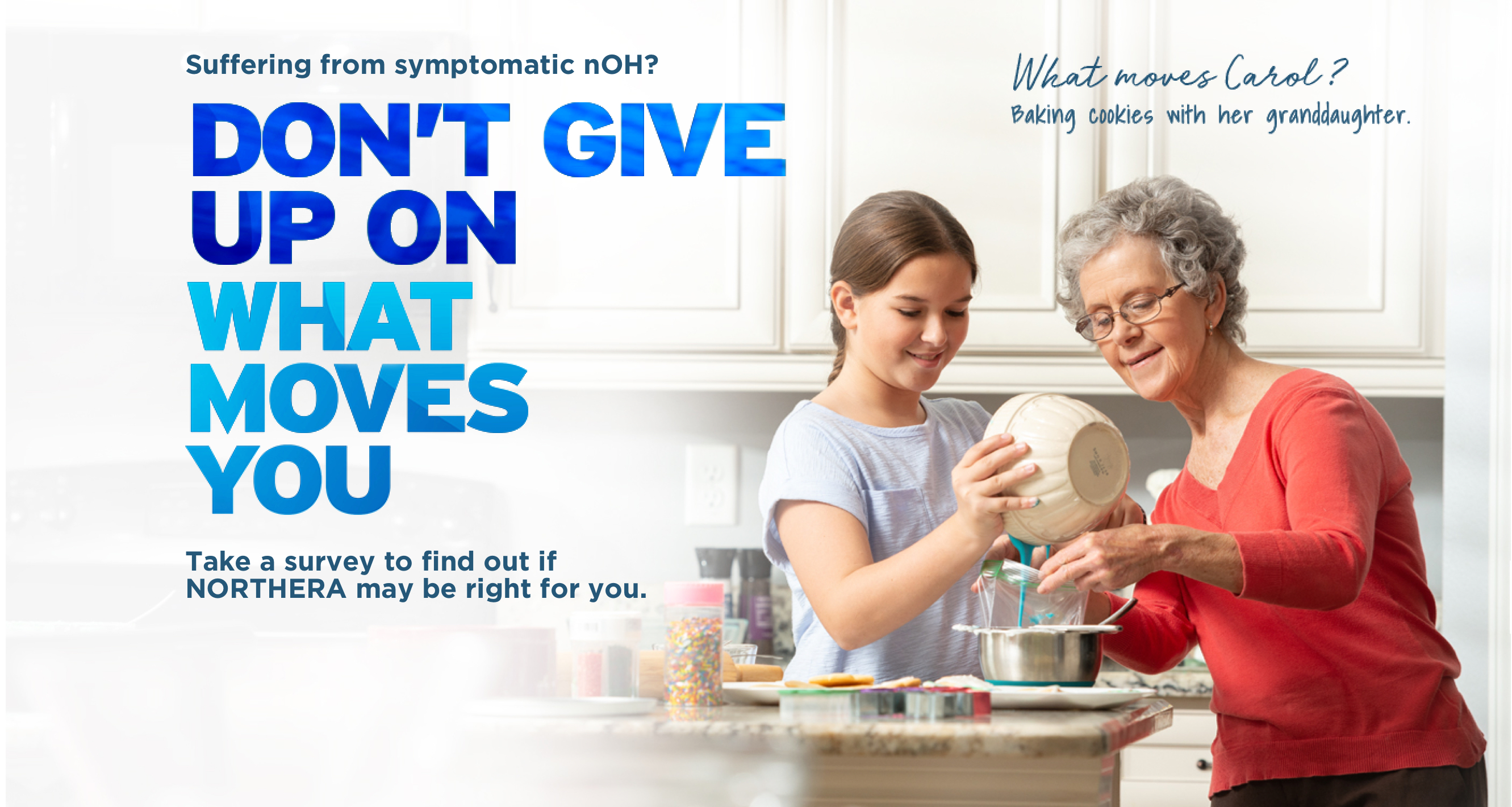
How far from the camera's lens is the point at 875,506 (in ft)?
3.73

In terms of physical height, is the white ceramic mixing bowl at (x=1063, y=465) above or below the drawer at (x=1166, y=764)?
above

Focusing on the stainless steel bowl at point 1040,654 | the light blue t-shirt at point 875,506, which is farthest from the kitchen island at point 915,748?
the light blue t-shirt at point 875,506

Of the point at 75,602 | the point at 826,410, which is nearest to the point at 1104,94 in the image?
the point at 826,410

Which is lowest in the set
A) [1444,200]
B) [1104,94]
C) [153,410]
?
[153,410]

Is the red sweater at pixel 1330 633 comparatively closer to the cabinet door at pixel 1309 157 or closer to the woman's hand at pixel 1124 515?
the woman's hand at pixel 1124 515

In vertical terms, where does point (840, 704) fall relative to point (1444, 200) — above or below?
below

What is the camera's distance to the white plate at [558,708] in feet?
2.87

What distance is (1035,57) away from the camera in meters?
2.24

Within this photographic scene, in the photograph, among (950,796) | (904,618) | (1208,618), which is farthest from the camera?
(1208,618)

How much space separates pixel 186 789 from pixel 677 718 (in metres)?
0.36

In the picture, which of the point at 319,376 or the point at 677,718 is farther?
the point at 319,376

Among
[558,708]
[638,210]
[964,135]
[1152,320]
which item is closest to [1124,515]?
[1152,320]

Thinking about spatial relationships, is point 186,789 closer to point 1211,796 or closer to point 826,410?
point 826,410

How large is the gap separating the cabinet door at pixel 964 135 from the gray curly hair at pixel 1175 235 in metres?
0.94
